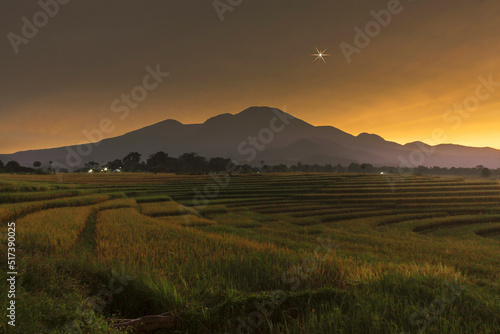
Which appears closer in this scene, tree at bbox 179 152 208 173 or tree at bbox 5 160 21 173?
tree at bbox 5 160 21 173

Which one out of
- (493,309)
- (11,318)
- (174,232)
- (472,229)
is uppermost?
(11,318)

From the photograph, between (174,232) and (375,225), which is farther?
(375,225)

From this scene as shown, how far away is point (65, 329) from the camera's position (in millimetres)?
3316

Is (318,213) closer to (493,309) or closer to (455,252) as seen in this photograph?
(455,252)

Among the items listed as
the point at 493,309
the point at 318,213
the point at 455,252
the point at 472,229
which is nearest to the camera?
the point at 493,309

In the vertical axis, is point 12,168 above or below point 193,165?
below

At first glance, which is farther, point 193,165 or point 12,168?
point 193,165

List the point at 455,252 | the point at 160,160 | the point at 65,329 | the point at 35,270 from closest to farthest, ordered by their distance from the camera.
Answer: the point at 65,329, the point at 35,270, the point at 455,252, the point at 160,160

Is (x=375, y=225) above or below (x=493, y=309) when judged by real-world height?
below

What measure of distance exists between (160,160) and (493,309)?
162 m

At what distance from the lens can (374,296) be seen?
4418 mm

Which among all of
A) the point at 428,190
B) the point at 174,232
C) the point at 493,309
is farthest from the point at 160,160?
the point at 493,309

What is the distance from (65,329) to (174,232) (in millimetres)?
Result: 8835

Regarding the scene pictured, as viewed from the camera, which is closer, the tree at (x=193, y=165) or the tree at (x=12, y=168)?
the tree at (x=12, y=168)
